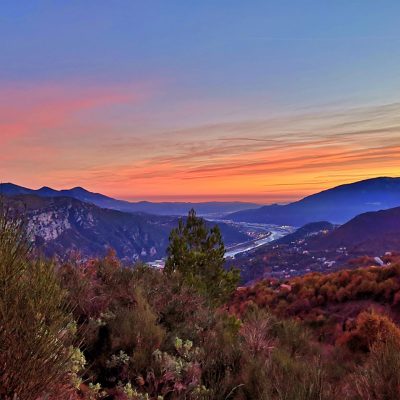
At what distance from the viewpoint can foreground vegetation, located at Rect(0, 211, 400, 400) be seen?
3.20m

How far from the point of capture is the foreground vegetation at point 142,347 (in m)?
A: 3.20

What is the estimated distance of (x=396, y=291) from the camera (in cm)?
1964

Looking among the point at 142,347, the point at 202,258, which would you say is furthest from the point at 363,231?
the point at 142,347

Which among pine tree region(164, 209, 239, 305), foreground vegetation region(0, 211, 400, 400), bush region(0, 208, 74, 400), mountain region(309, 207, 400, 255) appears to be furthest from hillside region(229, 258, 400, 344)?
mountain region(309, 207, 400, 255)

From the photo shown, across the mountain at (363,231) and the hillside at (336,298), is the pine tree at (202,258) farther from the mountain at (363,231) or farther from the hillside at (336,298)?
the mountain at (363,231)

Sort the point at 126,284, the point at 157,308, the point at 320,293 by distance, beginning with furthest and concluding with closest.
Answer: the point at 320,293 → the point at 126,284 → the point at 157,308

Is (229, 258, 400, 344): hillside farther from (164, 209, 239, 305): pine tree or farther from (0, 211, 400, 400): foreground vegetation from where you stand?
(0, 211, 400, 400): foreground vegetation

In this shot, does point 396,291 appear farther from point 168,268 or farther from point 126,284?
point 126,284

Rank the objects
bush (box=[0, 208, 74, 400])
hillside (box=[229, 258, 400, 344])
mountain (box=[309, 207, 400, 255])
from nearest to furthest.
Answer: bush (box=[0, 208, 74, 400]), hillside (box=[229, 258, 400, 344]), mountain (box=[309, 207, 400, 255])

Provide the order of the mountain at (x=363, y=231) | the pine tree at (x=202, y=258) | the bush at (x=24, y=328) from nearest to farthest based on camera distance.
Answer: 1. the bush at (x=24, y=328)
2. the pine tree at (x=202, y=258)
3. the mountain at (x=363, y=231)

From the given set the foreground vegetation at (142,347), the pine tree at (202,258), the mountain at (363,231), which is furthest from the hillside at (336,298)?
the mountain at (363,231)

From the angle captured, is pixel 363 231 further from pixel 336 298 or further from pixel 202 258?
pixel 202 258

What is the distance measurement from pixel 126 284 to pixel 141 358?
4475mm

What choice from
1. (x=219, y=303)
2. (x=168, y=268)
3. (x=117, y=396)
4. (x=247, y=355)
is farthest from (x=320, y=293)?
→ (x=117, y=396)
